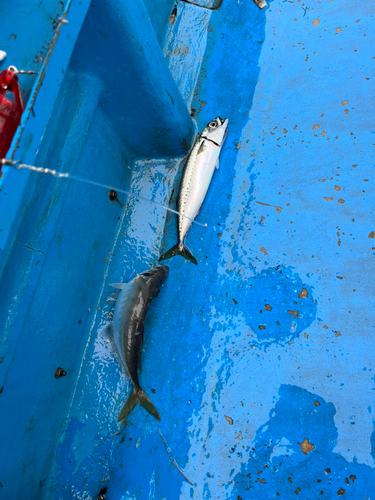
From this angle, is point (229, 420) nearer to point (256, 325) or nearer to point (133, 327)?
point (256, 325)

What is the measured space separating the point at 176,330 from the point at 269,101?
186 centimetres

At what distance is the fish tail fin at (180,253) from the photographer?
2.27 m

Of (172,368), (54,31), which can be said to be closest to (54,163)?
(54,31)

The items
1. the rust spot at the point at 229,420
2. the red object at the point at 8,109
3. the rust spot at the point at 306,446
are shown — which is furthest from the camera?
the rust spot at the point at 229,420

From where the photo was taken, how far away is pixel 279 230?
2.22 m

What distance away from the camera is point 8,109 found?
1.20m

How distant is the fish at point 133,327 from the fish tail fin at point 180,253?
22 centimetres

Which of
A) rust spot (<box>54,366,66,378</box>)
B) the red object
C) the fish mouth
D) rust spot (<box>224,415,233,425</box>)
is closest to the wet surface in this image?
rust spot (<box>224,415,233,425</box>)

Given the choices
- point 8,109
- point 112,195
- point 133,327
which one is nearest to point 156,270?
point 133,327

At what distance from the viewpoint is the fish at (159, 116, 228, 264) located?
2295 millimetres

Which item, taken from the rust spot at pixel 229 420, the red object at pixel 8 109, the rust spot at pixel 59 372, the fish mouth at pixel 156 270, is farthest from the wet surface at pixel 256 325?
the red object at pixel 8 109

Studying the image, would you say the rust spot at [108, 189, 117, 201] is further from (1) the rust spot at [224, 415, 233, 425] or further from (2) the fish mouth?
(1) the rust spot at [224, 415, 233, 425]

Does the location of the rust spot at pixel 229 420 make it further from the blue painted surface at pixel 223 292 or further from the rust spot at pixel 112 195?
the rust spot at pixel 112 195

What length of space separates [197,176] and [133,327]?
45.1 inches
